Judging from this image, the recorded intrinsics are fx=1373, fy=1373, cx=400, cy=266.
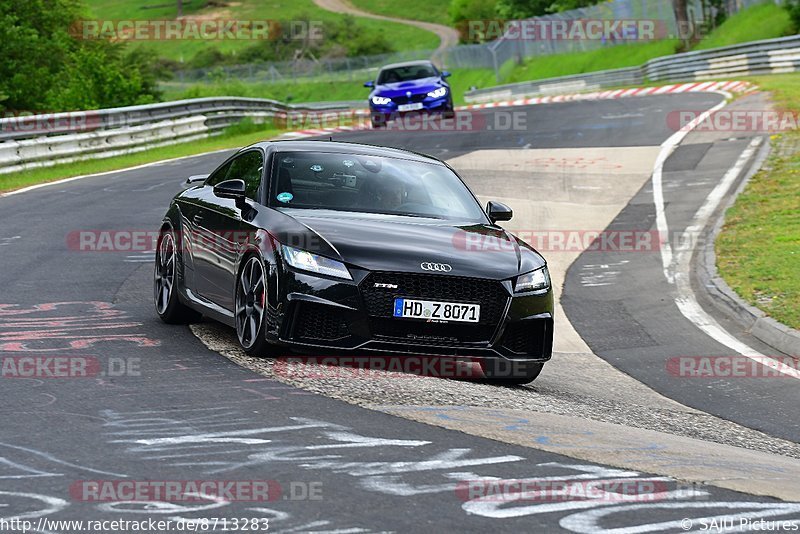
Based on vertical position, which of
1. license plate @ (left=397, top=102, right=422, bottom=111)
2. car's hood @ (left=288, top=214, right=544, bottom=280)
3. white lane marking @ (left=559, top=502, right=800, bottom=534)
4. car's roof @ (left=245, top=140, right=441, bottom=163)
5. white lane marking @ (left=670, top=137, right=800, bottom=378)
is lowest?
white lane marking @ (left=670, top=137, right=800, bottom=378)

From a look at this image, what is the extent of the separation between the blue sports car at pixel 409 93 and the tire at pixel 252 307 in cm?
2594

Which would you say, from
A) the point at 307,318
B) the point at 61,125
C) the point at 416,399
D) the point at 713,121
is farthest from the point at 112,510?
the point at 713,121

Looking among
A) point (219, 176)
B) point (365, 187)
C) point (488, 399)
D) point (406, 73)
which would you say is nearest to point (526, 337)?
point (488, 399)

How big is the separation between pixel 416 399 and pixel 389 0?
15101 centimetres

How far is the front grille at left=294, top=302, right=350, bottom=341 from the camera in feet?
28.5

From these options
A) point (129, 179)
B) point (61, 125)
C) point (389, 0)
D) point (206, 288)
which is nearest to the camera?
point (206, 288)

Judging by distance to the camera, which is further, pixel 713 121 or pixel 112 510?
pixel 713 121

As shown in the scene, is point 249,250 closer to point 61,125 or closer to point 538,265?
point 538,265

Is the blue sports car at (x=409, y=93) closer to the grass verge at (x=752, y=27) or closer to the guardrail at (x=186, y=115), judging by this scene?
the guardrail at (x=186, y=115)

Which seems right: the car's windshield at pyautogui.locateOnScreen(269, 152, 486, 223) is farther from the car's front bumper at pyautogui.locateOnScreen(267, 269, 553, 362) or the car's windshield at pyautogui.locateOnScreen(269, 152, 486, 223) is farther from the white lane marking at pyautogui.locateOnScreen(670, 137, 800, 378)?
the white lane marking at pyautogui.locateOnScreen(670, 137, 800, 378)

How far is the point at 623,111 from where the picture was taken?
35.9 m

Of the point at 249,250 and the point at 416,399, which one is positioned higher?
the point at 249,250

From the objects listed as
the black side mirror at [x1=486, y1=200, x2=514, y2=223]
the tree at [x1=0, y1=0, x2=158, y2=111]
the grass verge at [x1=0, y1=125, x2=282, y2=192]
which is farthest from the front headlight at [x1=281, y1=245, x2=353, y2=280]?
the tree at [x1=0, y1=0, x2=158, y2=111]

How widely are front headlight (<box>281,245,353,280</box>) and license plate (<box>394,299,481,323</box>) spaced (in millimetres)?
390
